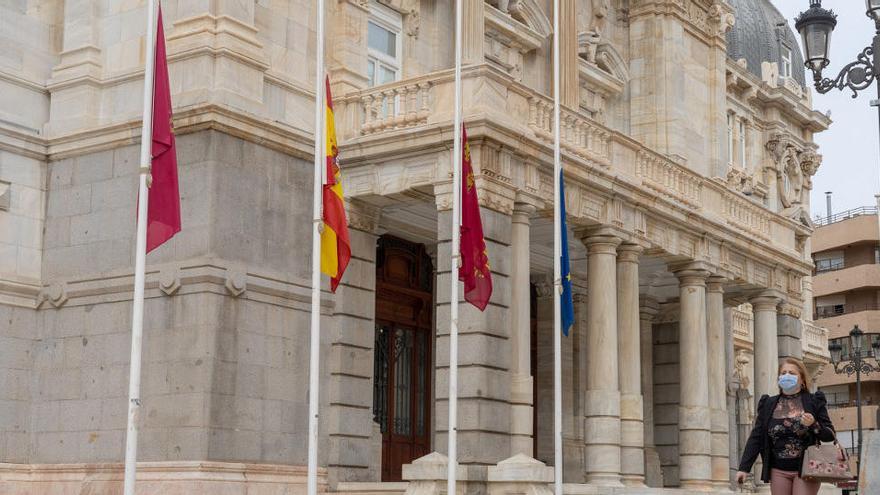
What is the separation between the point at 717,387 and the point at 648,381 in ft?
17.6

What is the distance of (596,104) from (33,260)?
15522 millimetres

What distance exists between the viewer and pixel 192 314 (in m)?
22.0

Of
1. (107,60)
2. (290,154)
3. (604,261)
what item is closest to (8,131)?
(107,60)

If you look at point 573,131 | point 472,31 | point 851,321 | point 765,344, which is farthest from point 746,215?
point 851,321

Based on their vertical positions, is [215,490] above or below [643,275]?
below

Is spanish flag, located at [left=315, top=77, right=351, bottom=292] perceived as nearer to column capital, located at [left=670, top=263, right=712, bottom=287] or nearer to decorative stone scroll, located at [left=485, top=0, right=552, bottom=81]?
decorative stone scroll, located at [left=485, top=0, right=552, bottom=81]

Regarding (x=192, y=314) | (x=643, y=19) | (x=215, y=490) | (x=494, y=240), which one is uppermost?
(x=643, y=19)

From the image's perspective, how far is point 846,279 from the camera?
8131 cm

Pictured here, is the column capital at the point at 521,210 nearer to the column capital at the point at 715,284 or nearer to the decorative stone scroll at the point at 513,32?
the decorative stone scroll at the point at 513,32

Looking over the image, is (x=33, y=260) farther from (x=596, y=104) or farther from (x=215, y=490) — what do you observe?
(x=596, y=104)

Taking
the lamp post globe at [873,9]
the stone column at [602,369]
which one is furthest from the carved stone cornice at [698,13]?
the lamp post globe at [873,9]

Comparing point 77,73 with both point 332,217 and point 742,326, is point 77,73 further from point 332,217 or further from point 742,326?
point 742,326

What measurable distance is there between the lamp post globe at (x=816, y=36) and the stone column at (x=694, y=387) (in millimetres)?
10228

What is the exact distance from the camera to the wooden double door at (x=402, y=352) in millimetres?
28750
